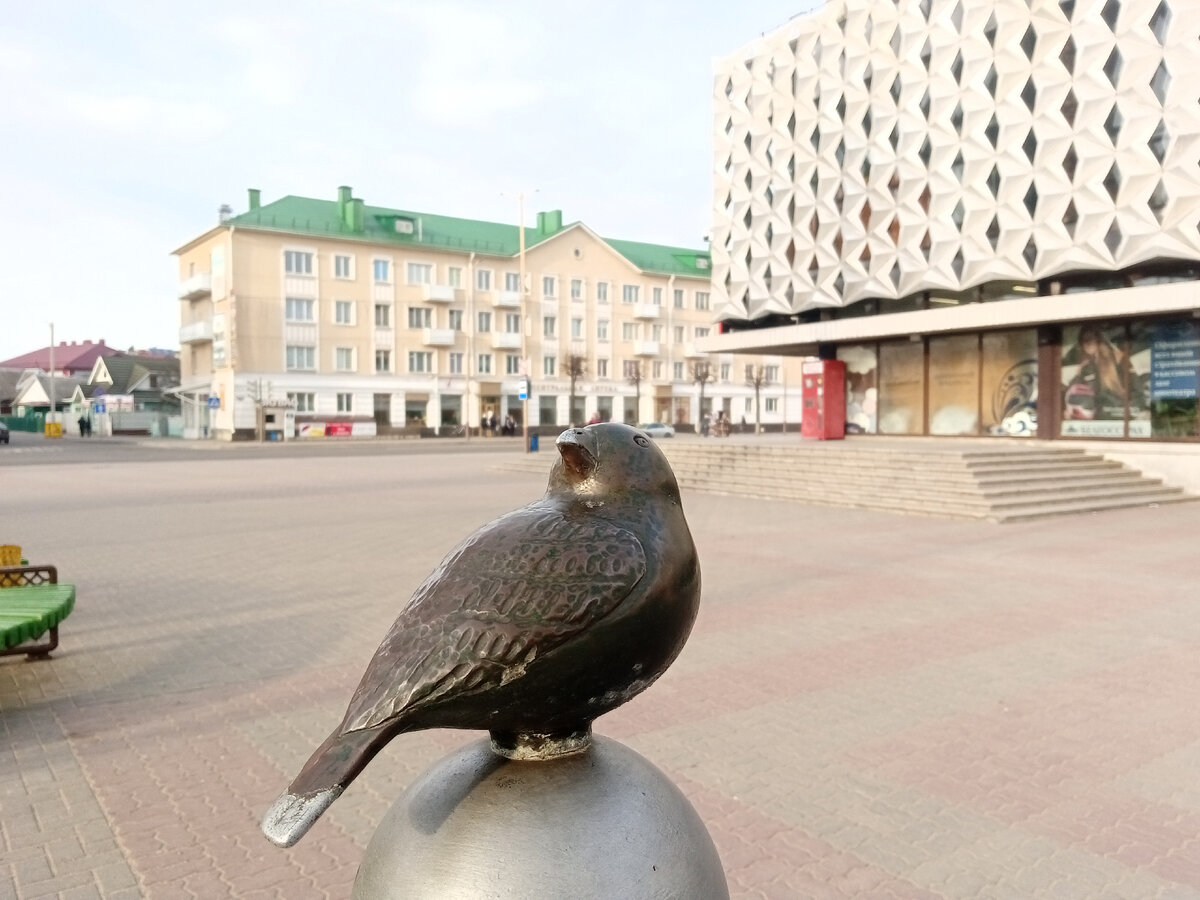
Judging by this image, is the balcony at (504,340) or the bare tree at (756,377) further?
the bare tree at (756,377)

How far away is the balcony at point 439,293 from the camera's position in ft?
179

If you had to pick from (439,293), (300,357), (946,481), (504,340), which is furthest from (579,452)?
(504,340)

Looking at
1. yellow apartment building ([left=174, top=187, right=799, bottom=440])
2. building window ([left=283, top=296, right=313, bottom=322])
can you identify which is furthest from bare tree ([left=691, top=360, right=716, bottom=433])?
building window ([left=283, top=296, right=313, bottom=322])

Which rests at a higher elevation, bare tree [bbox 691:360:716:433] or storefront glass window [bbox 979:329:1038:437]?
bare tree [bbox 691:360:716:433]

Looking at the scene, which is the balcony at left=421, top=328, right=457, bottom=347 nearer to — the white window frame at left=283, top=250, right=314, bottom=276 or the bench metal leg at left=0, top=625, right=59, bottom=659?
the white window frame at left=283, top=250, right=314, bottom=276

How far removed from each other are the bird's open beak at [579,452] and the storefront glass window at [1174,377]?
2272 centimetres

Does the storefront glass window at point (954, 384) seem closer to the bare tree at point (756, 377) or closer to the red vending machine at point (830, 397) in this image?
the red vending machine at point (830, 397)

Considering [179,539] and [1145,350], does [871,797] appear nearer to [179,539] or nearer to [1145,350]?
[179,539]

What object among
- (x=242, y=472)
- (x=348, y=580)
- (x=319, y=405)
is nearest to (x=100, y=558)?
(x=348, y=580)

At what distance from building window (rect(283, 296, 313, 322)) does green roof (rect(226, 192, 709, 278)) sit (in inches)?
153

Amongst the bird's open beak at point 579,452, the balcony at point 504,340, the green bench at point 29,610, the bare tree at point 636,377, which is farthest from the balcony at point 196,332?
the bird's open beak at point 579,452

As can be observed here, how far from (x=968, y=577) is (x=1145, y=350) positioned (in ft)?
48.7

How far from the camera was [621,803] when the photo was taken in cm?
197

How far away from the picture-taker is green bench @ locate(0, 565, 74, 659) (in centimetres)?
544
